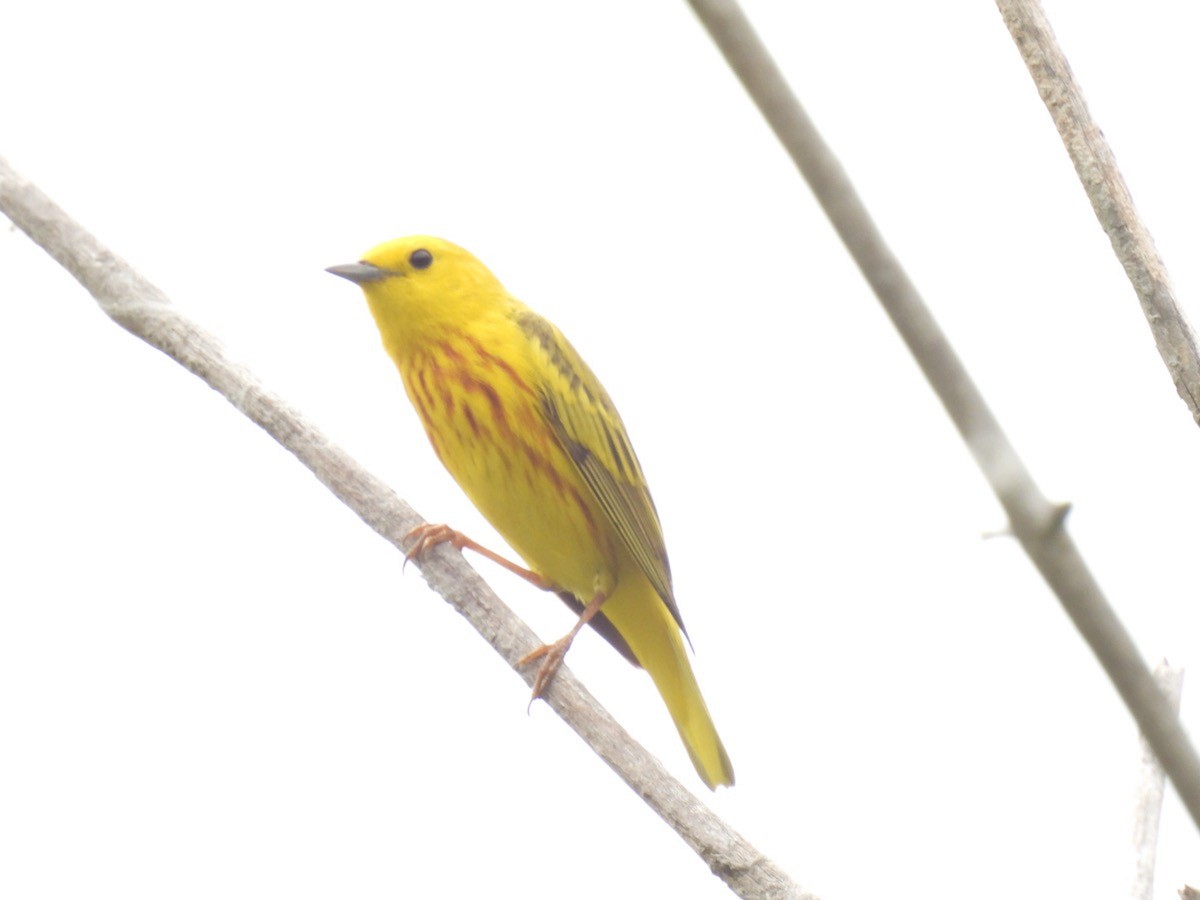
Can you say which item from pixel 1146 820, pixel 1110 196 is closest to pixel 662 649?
pixel 1146 820

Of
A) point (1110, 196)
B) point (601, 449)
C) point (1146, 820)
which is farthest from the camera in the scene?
point (601, 449)

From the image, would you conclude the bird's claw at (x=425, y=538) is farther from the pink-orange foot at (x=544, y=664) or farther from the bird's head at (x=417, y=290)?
the bird's head at (x=417, y=290)

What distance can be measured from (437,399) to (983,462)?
12.9 feet

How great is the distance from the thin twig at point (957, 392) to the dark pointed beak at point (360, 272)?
4.14m

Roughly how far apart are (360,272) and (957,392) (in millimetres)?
4209

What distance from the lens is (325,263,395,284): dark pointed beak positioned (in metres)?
4.70

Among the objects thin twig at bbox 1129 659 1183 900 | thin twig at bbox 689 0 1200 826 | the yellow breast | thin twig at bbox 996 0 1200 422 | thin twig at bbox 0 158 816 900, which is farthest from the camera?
the yellow breast

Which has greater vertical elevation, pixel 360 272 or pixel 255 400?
pixel 360 272

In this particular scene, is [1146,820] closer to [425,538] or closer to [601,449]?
[425,538]

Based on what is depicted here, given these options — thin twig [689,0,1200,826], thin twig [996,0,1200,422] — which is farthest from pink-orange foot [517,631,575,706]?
thin twig [689,0,1200,826]

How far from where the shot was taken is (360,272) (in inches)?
186

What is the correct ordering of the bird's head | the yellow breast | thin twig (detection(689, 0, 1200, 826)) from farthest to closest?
the bird's head, the yellow breast, thin twig (detection(689, 0, 1200, 826))

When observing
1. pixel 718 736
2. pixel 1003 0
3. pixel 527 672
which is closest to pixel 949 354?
pixel 1003 0

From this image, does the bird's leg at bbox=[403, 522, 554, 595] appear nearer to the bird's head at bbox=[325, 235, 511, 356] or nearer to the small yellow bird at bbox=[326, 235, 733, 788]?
the small yellow bird at bbox=[326, 235, 733, 788]
